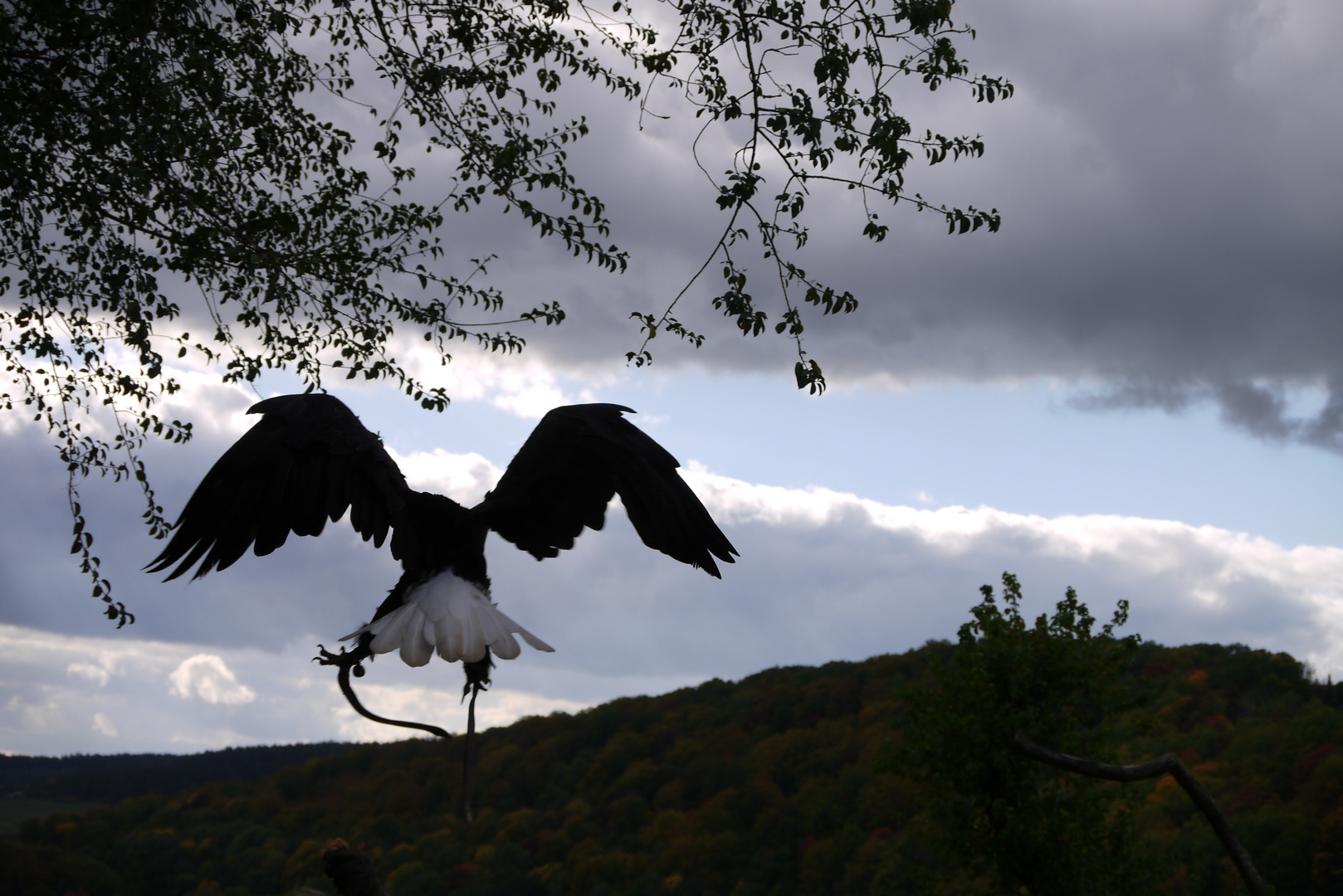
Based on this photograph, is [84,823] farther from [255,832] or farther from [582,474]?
[582,474]

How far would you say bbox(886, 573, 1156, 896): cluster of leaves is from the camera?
46.4 feet

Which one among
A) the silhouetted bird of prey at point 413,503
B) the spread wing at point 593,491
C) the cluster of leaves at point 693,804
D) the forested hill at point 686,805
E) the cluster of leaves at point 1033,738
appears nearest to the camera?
the silhouetted bird of prey at point 413,503

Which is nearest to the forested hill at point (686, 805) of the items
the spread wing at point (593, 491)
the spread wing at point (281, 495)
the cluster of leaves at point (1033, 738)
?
the cluster of leaves at point (1033, 738)

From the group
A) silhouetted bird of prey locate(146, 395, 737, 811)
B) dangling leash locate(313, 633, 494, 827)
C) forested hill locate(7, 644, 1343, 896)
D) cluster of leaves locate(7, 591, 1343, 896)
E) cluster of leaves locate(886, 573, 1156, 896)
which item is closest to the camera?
dangling leash locate(313, 633, 494, 827)

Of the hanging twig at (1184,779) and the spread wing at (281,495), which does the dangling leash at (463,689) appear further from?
the hanging twig at (1184,779)

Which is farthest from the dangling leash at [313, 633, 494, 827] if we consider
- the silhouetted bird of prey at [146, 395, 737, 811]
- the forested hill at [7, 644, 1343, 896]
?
the forested hill at [7, 644, 1343, 896]

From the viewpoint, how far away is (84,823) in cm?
5591

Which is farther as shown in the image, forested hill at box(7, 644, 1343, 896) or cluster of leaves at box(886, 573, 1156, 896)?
forested hill at box(7, 644, 1343, 896)

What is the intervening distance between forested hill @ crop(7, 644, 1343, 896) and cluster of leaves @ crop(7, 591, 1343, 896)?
13 centimetres

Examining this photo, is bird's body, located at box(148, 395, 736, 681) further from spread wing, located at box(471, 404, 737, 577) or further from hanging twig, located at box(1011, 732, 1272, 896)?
hanging twig, located at box(1011, 732, 1272, 896)

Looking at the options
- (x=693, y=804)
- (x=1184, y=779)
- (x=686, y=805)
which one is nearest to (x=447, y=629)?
(x=1184, y=779)

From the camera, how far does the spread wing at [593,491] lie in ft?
12.6

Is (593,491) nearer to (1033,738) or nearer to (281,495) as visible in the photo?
(281,495)

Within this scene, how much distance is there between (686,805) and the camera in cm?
6159
